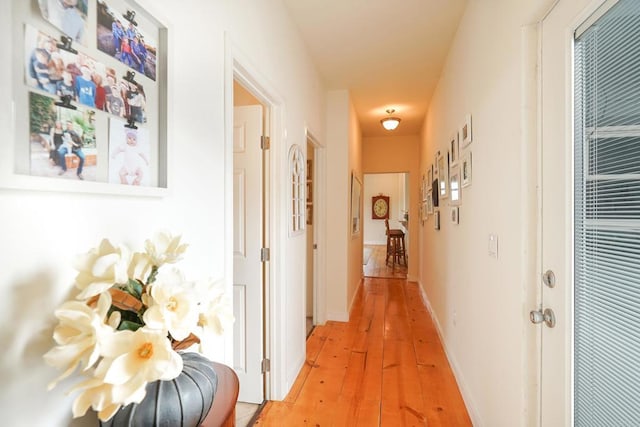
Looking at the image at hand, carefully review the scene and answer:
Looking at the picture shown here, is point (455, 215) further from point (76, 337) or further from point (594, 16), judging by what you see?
point (76, 337)

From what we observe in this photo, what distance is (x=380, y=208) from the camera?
37.4 feet

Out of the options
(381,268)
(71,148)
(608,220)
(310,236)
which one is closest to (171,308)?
(71,148)

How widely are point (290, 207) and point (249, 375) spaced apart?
1.21 metres

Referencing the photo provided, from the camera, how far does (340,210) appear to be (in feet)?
12.3

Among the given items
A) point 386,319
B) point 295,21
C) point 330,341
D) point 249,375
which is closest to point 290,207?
point 249,375

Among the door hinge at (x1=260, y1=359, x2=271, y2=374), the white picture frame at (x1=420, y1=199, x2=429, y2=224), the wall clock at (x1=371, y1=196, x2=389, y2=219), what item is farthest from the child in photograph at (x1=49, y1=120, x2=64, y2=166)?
the wall clock at (x1=371, y1=196, x2=389, y2=219)

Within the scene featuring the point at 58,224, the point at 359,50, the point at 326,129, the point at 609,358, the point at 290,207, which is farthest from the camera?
the point at 326,129

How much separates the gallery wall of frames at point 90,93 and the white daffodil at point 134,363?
0.37m

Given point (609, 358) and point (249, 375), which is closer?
point (609, 358)

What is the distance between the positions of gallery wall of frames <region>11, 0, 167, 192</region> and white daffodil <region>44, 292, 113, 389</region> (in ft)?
0.93

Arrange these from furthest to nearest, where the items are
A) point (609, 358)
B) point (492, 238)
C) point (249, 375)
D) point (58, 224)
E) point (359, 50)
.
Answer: point (359, 50) → point (249, 375) → point (492, 238) → point (609, 358) → point (58, 224)

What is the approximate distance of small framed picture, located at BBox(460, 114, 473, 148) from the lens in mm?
2075

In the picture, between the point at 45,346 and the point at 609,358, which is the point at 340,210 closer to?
the point at 609,358

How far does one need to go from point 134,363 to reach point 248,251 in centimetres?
157
